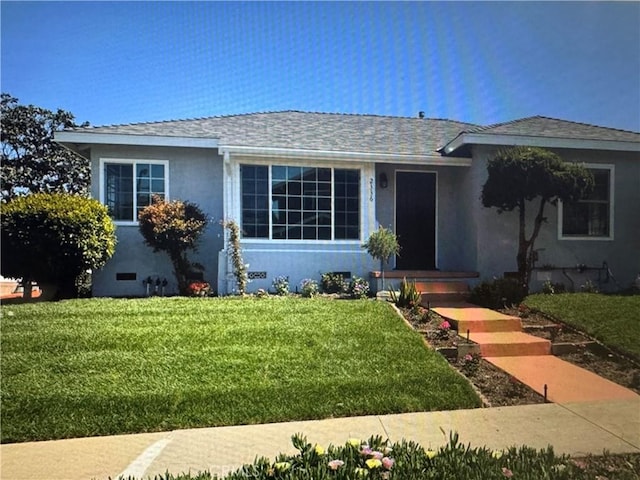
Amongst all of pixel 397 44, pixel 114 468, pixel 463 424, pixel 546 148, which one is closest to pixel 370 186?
pixel 546 148

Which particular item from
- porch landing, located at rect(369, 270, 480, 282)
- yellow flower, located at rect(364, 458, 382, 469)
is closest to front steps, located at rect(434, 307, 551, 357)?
porch landing, located at rect(369, 270, 480, 282)

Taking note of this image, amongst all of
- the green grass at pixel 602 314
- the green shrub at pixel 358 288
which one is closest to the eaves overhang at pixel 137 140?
the green shrub at pixel 358 288

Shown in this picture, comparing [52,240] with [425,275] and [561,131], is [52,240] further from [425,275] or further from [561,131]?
[561,131]

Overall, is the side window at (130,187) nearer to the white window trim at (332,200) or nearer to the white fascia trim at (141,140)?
the white fascia trim at (141,140)

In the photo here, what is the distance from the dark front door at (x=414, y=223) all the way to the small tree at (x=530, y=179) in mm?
1718

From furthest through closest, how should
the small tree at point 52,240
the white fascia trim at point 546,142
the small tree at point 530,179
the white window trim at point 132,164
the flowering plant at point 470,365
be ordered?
the white window trim at point 132,164 → the white fascia trim at point 546,142 → the small tree at point 530,179 → the small tree at point 52,240 → the flowering plant at point 470,365

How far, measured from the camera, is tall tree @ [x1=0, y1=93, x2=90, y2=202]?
210 inches

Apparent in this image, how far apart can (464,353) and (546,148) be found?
5473mm

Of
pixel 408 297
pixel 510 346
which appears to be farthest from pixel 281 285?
pixel 510 346

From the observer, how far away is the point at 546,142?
864cm

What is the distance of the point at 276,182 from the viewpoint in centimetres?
922

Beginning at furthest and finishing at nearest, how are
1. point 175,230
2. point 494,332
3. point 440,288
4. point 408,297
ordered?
point 175,230 < point 440,288 < point 408,297 < point 494,332

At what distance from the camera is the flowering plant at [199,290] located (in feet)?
27.4

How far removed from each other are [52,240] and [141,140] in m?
2.85
